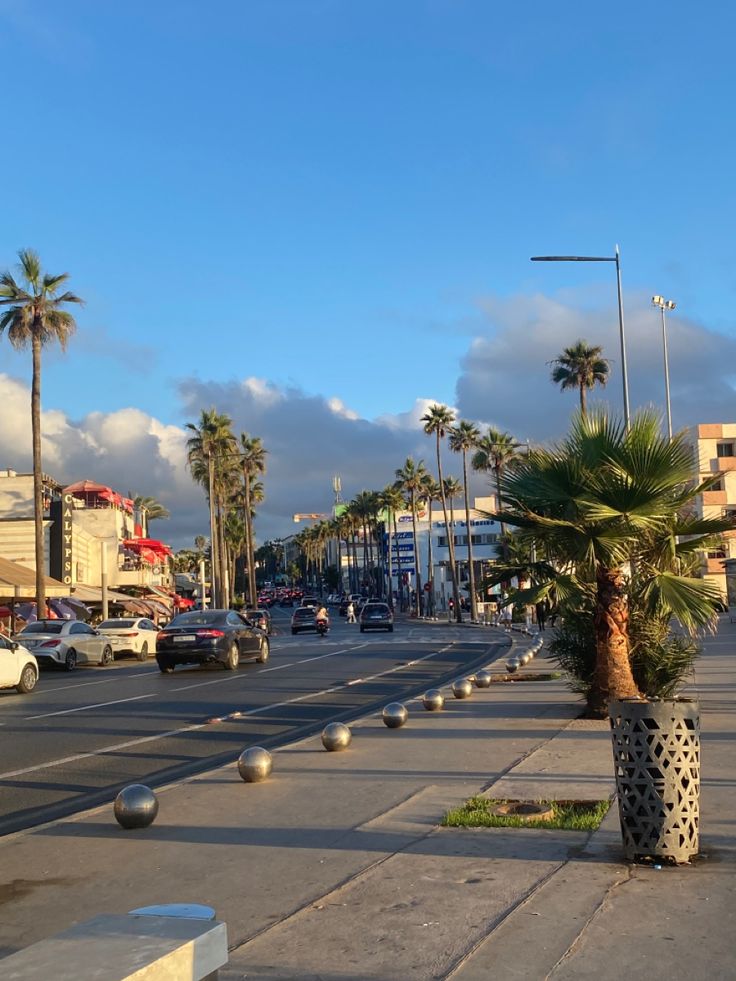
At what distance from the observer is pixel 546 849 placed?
6.51 m

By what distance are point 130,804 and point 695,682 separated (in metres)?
12.6

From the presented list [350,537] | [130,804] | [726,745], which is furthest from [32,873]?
[350,537]

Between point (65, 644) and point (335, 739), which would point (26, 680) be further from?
point (335, 739)

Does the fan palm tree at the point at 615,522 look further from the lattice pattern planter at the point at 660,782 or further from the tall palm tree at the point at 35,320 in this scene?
the tall palm tree at the point at 35,320

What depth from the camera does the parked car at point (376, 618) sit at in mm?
54219

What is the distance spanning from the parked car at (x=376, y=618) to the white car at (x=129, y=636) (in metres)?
18.0

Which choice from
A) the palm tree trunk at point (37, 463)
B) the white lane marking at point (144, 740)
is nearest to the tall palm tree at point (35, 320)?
the palm tree trunk at point (37, 463)

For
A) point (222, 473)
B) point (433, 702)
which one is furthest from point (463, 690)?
point (222, 473)

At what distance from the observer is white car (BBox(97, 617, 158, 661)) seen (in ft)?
119

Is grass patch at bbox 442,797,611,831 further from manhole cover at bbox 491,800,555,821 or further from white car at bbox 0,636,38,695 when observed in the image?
white car at bbox 0,636,38,695

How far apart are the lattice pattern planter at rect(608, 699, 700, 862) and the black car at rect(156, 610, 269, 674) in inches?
770

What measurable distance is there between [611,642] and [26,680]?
13.9 metres

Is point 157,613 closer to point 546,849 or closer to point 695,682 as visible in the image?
point 695,682

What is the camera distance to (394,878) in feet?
19.5
